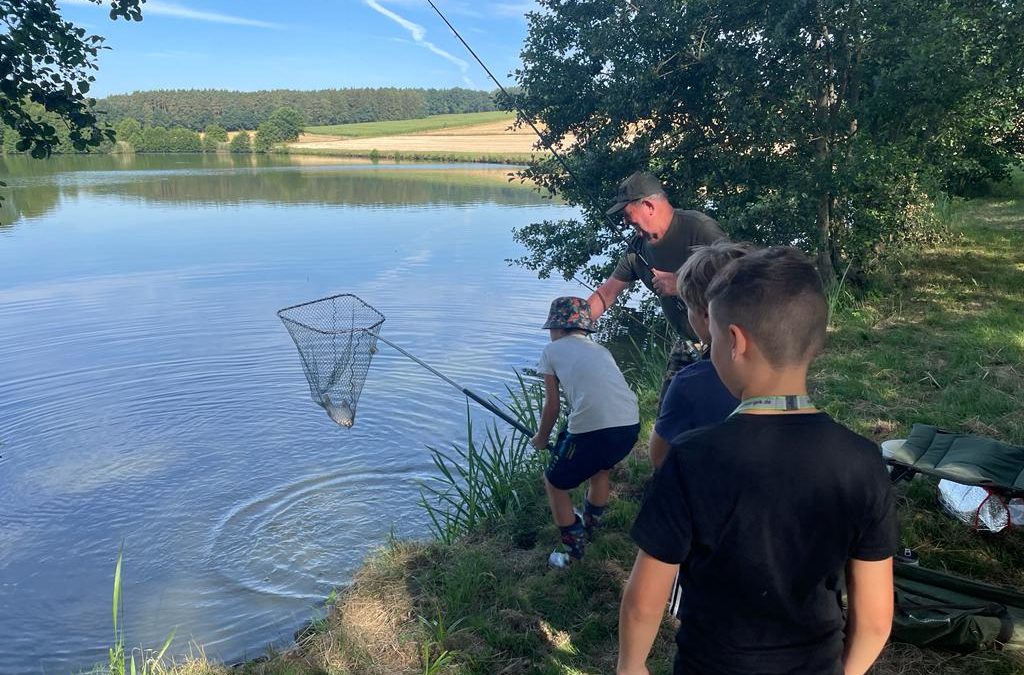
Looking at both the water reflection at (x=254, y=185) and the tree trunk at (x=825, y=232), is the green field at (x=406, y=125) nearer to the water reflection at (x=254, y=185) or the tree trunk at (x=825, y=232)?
the water reflection at (x=254, y=185)

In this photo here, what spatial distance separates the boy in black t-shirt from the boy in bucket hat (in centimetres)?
205

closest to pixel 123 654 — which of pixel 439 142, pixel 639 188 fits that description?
pixel 639 188

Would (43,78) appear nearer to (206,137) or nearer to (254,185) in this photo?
(254,185)

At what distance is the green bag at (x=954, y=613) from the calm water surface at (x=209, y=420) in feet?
10.8

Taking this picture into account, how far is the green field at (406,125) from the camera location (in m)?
76.2

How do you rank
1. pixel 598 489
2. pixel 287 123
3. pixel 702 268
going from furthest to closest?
pixel 287 123 → pixel 598 489 → pixel 702 268

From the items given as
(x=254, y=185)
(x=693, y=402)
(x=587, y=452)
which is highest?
(x=693, y=402)

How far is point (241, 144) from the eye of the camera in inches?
2916

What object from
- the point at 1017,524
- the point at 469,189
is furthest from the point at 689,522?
the point at 469,189

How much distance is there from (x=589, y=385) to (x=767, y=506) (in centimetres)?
219

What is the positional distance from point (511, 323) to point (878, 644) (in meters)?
10.4

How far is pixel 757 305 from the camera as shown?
5.02ft

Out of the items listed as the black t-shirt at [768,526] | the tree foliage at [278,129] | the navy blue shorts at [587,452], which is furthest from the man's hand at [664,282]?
the tree foliage at [278,129]

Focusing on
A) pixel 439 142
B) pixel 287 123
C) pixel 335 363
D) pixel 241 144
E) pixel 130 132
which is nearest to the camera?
pixel 335 363
